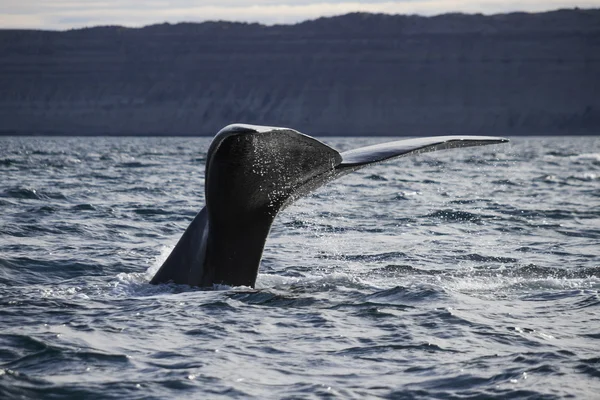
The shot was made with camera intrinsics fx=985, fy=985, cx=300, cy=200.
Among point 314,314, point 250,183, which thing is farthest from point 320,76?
point 250,183

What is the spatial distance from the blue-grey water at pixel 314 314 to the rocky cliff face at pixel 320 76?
107651 millimetres

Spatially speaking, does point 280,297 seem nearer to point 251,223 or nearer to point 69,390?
point 251,223

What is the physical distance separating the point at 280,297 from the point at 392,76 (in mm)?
120947

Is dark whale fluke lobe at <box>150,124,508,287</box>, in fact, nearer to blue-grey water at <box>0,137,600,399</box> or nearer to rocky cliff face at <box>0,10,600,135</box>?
blue-grey water at <box>0,137,600,399</box>

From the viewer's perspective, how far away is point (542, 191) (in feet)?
72.9

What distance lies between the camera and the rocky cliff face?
121312 millimetres

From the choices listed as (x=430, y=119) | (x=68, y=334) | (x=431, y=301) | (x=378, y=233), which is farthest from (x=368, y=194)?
(x=430, y=119)

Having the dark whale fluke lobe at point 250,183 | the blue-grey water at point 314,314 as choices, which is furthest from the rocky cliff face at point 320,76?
the dark whale fluke lobe at point 250,183

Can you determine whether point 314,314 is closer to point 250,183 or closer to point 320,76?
point 250,183

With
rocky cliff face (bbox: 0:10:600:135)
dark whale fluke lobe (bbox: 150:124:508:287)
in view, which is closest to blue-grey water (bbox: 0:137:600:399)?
dark whale fluke lobe (bbox: 150:124:508:287)

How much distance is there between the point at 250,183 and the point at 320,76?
12318cm

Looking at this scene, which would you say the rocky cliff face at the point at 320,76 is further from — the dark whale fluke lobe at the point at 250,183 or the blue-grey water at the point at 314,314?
the dark whale fluke lobe at the point at 250,183

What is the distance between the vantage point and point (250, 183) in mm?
6148

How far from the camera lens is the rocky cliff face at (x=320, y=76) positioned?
398 feet
